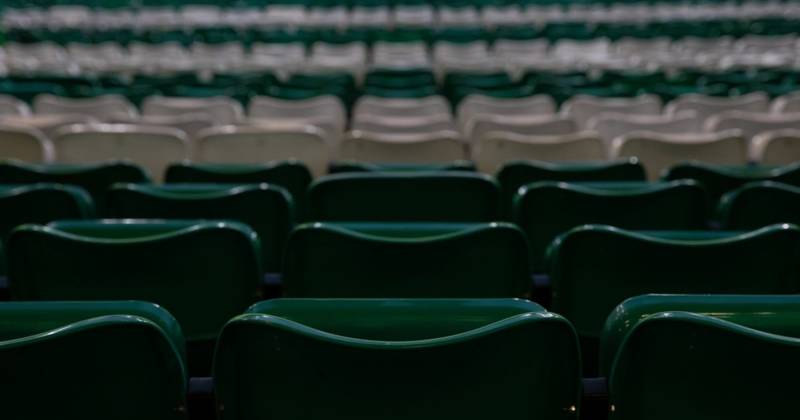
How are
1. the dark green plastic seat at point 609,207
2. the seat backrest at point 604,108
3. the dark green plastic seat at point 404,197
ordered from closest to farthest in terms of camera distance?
the dark green plastic seat at point 609,207 < the dark green plastic seat at point 404,197 < the seat backrest at point 604,108

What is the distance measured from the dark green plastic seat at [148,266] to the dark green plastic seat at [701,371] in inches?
39.2

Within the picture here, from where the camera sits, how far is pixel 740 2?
553 inches

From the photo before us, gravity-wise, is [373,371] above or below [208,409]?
above

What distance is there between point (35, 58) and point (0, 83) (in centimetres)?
297

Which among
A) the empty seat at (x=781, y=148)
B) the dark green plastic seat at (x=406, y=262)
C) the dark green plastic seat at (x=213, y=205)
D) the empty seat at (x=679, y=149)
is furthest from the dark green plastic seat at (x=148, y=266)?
the empty seat at (x=781, y=148)

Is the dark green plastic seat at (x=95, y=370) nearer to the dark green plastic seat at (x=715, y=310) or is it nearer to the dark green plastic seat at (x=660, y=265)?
the dark green plastic seat at (x=715, y=310)

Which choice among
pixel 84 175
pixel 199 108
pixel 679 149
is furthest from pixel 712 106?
pixel 84 175

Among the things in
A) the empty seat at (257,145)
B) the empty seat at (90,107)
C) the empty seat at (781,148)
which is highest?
the empty seat at (90,107)

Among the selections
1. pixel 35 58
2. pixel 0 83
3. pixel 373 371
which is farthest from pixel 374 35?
pixel 373 371

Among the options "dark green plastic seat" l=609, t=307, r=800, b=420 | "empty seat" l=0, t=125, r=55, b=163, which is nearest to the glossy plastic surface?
"dark green plastic seat" l=609, t=307, r=800, b=420

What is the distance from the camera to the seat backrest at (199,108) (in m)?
4.56

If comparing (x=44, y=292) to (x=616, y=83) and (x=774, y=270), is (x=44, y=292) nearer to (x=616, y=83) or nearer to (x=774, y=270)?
(x=774, y=270)

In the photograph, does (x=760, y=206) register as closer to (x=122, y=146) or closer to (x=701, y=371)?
(x=701, y=371)

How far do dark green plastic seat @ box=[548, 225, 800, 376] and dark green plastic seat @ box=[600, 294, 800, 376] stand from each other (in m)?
0.40
